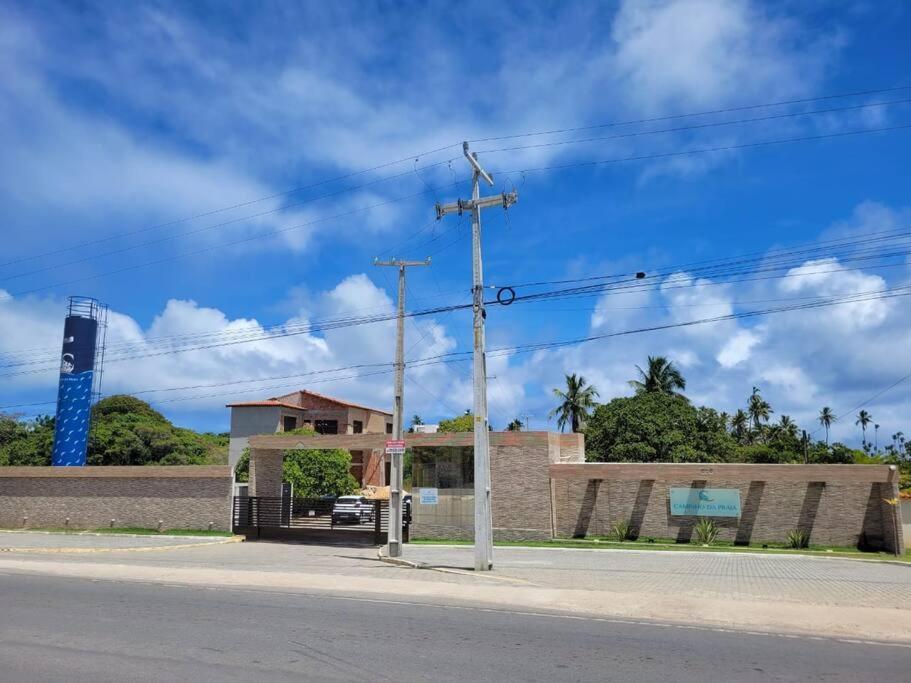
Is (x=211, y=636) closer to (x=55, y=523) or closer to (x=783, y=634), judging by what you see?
(x=783, y=634)

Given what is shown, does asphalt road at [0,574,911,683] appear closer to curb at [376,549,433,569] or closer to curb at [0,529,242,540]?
curb at [376,549,433,569]

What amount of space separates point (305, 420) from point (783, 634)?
6365cm

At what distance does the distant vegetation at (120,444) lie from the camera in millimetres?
54022

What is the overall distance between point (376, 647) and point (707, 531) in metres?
22.1

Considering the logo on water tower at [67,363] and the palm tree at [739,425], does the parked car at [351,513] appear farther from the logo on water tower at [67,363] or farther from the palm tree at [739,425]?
the palm tree at [739,425]

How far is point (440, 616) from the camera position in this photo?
11.5 m

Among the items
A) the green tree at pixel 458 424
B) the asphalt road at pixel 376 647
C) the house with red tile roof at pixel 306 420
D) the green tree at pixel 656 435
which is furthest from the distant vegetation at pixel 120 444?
the asphalt road at pixel 376 647

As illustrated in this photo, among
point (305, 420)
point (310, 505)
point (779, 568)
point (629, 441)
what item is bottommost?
point (779, 568)

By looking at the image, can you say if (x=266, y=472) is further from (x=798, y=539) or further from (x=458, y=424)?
(x=458, y=424)

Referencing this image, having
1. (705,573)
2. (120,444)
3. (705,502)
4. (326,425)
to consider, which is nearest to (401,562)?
Answer: (705,573)

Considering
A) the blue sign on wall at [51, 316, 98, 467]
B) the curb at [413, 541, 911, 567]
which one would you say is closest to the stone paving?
the curb at [413, 541, 911, 567]

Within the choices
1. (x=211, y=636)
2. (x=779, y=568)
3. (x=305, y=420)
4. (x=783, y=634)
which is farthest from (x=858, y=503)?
(x=305, y=420)

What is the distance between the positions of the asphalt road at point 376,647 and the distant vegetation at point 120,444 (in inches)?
1886

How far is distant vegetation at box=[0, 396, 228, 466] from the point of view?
2127 inches
